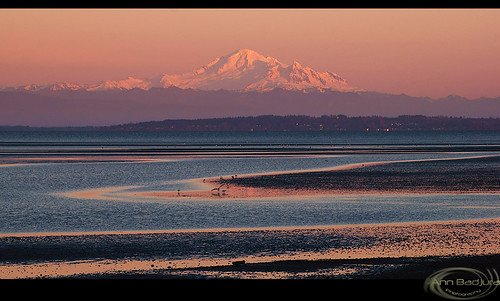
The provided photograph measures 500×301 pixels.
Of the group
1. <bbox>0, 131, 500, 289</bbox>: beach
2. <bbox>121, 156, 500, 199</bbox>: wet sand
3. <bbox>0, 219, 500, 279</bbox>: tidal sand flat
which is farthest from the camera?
<bbox>121, 156, 500, 199</bbox>: wet sand

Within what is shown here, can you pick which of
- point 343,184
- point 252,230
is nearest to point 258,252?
point 252,230

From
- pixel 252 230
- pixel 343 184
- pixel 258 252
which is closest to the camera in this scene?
pixel 258 252

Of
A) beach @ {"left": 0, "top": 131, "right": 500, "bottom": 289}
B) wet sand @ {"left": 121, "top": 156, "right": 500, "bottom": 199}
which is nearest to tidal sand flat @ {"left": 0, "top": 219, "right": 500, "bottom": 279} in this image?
beach @ {"left": 0, "top": 131, "right": 500, "bottom": 289}

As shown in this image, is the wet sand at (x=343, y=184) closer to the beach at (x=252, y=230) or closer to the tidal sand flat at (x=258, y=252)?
the beach at (x=252, y=230)

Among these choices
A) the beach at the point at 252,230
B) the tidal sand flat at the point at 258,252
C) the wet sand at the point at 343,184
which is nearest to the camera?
the tidal sand flat at the point at 258,252

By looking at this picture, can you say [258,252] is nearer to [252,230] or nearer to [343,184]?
[252,230]

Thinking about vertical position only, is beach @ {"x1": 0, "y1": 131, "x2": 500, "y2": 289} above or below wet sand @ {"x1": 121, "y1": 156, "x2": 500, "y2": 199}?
above

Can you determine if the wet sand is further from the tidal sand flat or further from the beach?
the tidal sand flat

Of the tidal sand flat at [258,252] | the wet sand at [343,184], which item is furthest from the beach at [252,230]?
the wet sand at [343,184]

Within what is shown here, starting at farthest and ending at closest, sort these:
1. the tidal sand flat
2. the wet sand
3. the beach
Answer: the wet sand, the beach, the tidal sand flat
